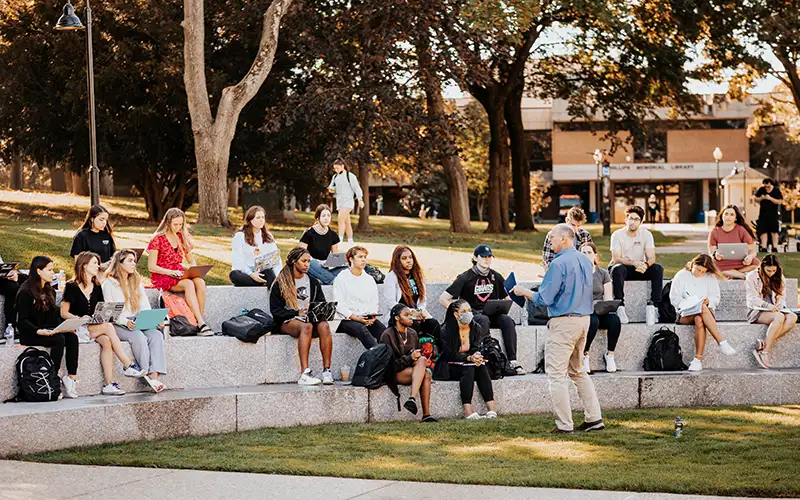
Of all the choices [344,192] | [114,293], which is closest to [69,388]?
[114,293]

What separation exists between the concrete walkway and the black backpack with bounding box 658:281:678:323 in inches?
253

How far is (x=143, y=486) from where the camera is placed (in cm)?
814

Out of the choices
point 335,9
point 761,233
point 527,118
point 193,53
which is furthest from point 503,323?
point 527,118

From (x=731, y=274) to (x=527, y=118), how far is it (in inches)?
2680

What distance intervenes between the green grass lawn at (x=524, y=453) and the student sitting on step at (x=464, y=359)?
386mm

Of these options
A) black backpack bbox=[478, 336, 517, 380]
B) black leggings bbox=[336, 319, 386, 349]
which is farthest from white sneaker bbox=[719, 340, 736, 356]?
black leggings bbox=[336, 319, 386, 349]

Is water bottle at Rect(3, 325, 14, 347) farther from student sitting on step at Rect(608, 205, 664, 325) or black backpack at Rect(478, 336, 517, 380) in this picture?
student sitting on step at Rect(608, 205, 664, 325)

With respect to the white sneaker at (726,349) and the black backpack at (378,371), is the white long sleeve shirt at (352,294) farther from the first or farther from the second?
the white sneaker at (726,349)

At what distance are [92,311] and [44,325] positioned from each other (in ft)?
1.98

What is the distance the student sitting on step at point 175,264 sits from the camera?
1228 cm

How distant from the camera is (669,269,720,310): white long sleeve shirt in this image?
13516 millimetres

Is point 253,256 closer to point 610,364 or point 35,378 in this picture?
point 35,378

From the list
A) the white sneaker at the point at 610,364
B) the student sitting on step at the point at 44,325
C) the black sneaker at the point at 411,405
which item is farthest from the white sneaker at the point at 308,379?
the white sneaker at the point at 610,364

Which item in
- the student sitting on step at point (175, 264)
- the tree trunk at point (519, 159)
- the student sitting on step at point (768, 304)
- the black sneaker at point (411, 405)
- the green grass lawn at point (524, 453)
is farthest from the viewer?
the tree trunk at point (519, 159)
